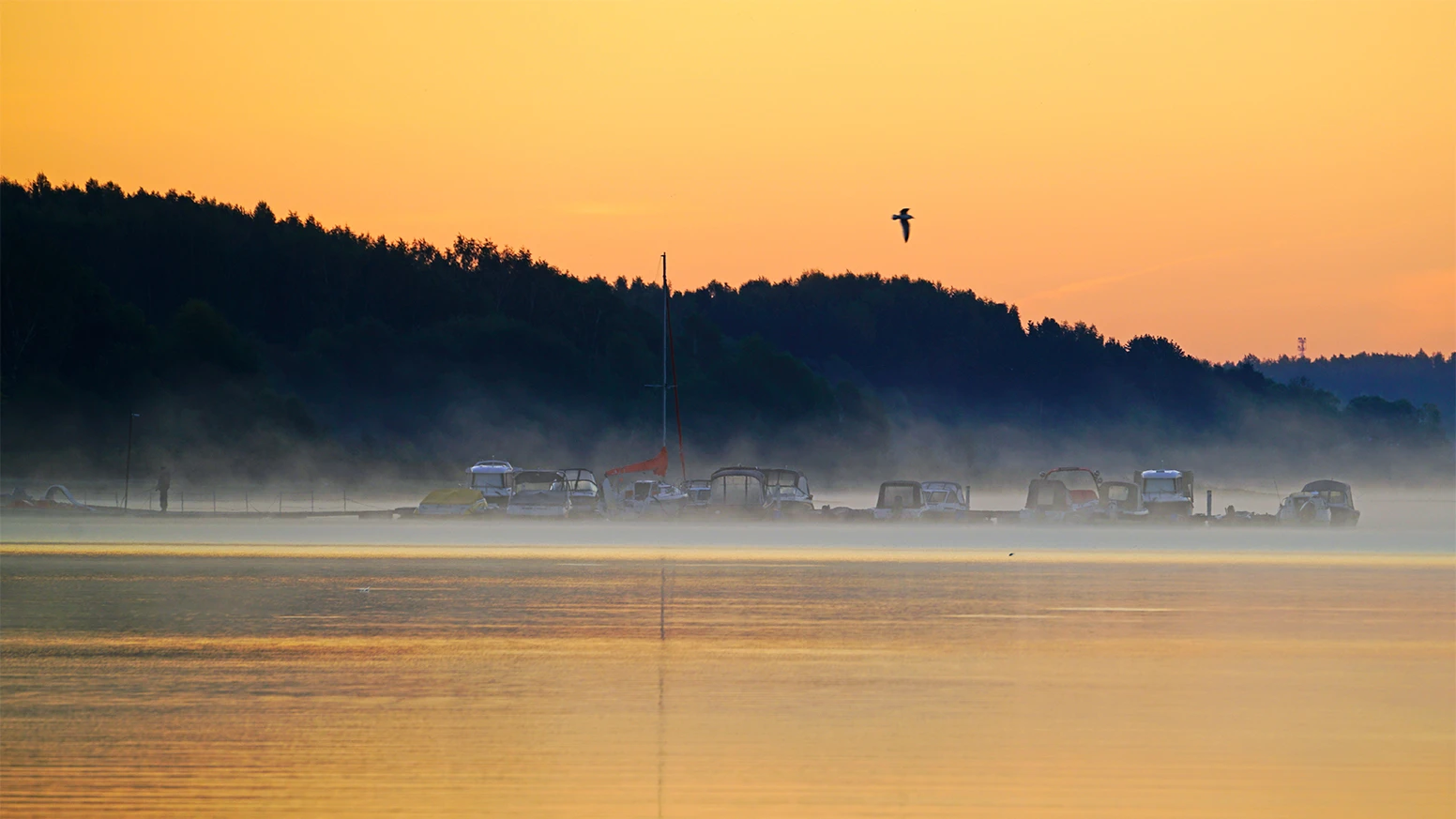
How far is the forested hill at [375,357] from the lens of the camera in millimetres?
89250

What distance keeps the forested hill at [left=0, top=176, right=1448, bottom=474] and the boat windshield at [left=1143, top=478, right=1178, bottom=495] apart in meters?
54.6

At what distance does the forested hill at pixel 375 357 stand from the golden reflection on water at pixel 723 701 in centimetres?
6599

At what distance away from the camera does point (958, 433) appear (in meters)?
167

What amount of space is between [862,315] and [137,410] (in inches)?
4192

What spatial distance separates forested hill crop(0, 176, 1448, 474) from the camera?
89250 mm

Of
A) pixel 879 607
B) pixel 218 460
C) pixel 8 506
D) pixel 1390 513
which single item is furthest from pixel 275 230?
pixel 879 607

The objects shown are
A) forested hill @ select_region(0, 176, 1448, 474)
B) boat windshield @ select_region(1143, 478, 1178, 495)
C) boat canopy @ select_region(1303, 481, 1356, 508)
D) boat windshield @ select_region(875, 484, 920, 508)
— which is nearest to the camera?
boat windshield @ select_region(1143, 478, 1178, 495)

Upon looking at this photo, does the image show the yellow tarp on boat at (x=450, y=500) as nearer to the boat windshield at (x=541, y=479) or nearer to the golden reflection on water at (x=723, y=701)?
the boat windshield at (x=541, y=479)

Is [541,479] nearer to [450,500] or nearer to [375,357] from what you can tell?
[450,500]

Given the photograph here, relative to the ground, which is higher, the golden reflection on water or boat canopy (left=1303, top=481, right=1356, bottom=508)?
boat canopy (left=1303, top=481, right=1356, bottom=508)

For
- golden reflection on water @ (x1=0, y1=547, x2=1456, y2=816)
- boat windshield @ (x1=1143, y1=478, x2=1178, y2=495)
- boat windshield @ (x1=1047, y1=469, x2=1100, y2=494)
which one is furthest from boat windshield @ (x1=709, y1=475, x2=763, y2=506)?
golden reflection on water @ (x1=0, y1=547, x2=1456, y2=816)

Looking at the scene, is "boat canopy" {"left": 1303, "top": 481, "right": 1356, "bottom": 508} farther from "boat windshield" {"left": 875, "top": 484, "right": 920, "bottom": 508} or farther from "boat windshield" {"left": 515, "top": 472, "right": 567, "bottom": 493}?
"boat windshield" {"left": 515, "top": 472, "right": 567, "bottom": 493}

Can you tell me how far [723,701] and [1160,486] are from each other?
124ft

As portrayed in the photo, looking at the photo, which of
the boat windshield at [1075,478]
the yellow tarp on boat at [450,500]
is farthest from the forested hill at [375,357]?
the boat windshield at [1075,478]
